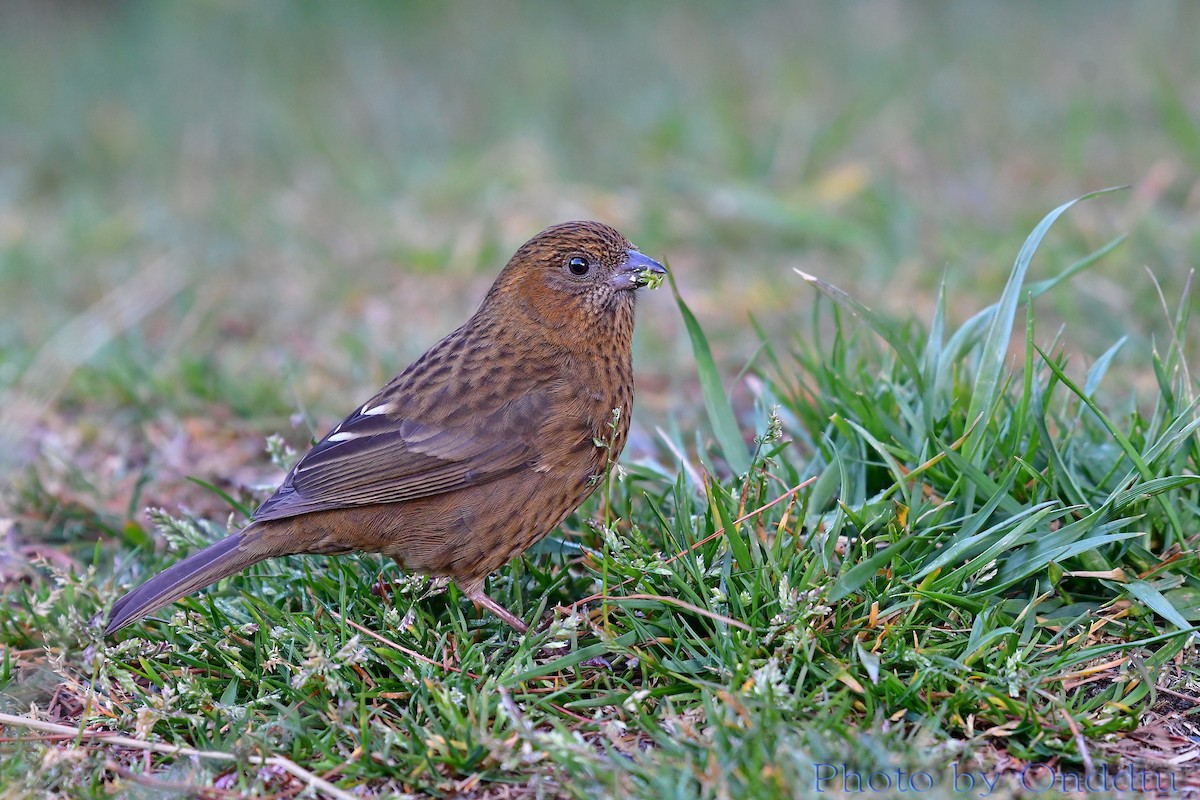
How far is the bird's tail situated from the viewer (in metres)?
3.63

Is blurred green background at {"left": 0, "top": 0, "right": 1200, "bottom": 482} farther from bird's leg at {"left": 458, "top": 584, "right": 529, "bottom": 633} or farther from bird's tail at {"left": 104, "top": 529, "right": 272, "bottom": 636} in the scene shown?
bird's leg at {"left": 458, "top": 584, "right": 529, "bottom": 633}

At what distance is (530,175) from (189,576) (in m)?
4.96

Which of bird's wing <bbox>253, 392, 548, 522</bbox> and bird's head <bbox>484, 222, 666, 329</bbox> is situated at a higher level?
bird's head <bbox>484, 222, 666, 329</bbox>

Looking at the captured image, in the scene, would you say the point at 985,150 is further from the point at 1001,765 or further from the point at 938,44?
the point at 1001,765

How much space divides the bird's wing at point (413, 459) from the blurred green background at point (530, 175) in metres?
1.26

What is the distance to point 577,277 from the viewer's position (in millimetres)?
4367

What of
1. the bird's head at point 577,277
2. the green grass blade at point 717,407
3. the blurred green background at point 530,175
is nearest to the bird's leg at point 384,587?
the bird's head at point 577,277

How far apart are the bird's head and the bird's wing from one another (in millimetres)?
423

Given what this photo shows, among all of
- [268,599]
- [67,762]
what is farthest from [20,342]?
[67,762]

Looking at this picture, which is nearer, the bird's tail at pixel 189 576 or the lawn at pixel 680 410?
the lawn at pixel 680 410

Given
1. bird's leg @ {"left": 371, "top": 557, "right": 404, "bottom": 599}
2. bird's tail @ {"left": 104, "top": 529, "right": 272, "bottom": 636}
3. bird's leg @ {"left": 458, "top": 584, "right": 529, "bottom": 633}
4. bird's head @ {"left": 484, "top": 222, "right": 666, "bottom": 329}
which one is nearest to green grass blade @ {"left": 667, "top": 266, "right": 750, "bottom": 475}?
bird's head @ {"left": 484, "top": 222, "right": 666, "bottom": 329}

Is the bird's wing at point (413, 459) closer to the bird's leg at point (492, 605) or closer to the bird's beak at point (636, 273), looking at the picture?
the bird's leg at point (492, 605)

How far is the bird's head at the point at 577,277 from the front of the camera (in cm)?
431

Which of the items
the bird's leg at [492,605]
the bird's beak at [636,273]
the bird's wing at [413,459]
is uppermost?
the bird's beak at [636,273]
